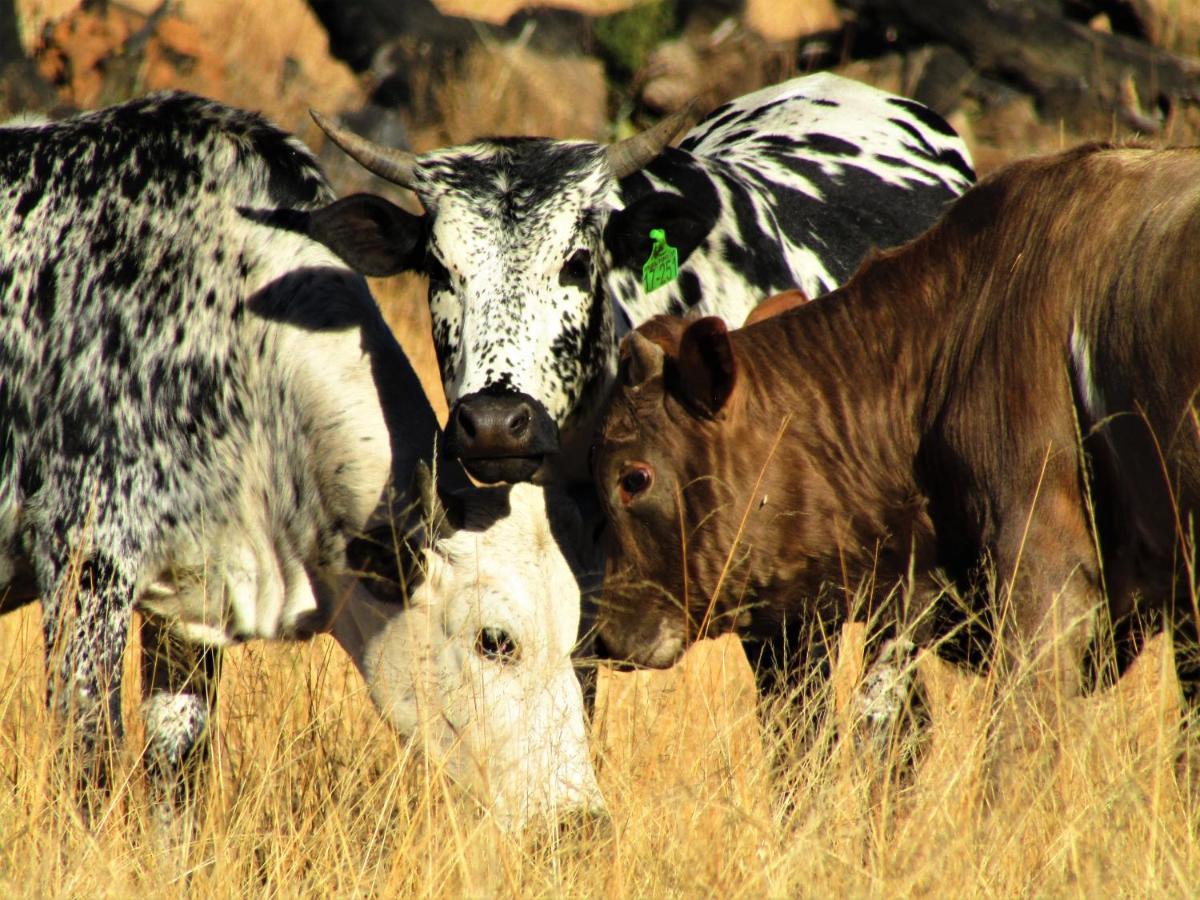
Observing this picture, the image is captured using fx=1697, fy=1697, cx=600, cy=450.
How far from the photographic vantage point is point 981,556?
13.8 ft

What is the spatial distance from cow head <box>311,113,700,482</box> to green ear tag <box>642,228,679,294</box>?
35 mm

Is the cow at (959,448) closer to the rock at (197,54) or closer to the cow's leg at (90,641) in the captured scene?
the cow's leg at (90,641)

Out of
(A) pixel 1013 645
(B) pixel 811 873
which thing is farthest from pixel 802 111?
(B) pixel 811 873

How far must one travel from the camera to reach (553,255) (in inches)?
192

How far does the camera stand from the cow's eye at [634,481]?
15.1 feet

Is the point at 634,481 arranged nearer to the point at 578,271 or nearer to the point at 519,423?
the point at 519,423

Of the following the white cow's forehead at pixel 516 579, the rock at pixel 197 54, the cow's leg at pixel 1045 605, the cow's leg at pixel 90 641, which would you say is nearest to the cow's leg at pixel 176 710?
the cow's leg at pixel 90 641

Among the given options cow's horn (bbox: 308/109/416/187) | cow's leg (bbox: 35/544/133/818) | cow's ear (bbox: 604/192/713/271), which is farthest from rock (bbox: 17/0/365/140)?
cow's leg (bbox: 35/544/133/818)

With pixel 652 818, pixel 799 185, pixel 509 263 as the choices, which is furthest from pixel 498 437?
pixel 799 185

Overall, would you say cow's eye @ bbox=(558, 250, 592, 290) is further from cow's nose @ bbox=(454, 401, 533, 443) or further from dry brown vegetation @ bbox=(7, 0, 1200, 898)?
dry brown vegetation @ bbox=(7, 0, 1200, 898)

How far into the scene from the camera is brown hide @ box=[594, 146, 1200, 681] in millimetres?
3959

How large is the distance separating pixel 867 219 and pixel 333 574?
9.42ft

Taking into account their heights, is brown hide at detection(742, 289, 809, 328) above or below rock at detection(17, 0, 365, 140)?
below

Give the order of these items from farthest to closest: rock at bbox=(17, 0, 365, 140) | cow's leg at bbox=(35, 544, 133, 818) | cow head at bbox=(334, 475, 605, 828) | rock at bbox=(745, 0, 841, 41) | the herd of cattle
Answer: rock at bbox=(745, 0, 841, 41), rock at bbox=(17, 0, 365, 140), cow's leg at bbox=(35, 544, 133, 818), cow head at bbox=(334, 475, 605, 828), the herd of cattle
